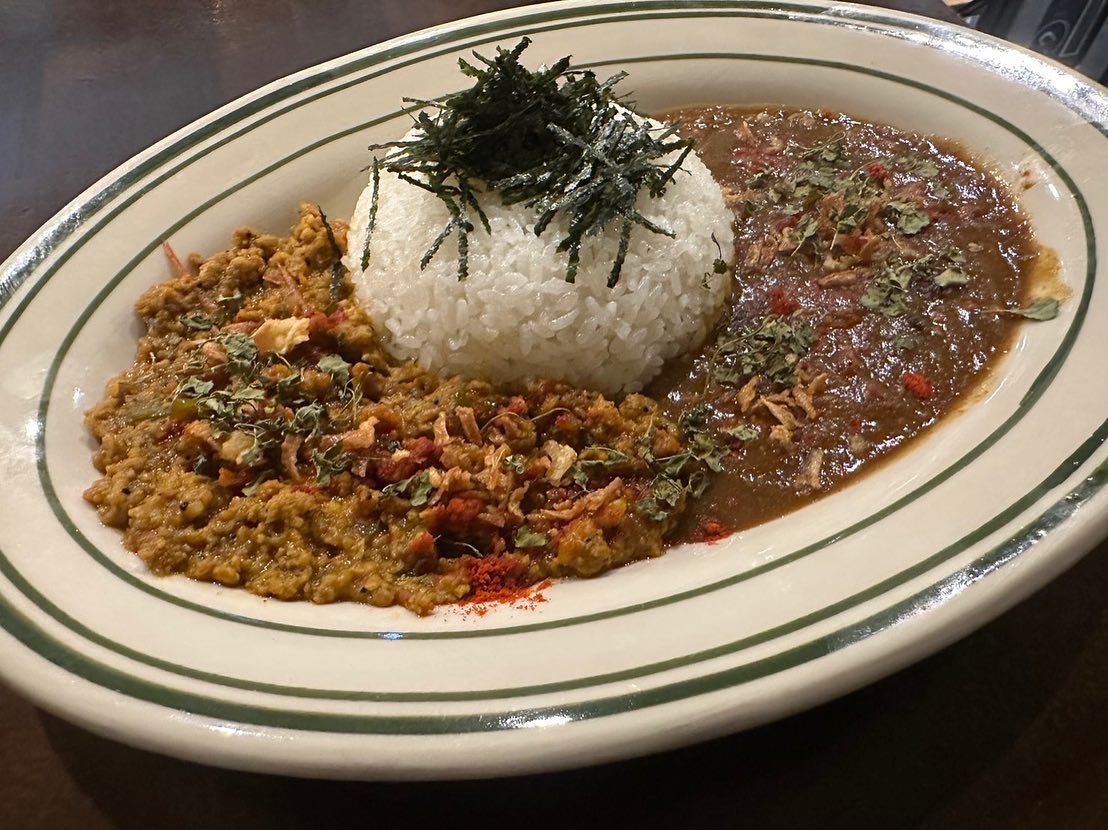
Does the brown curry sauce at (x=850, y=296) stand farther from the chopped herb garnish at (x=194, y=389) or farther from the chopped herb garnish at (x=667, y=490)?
the chopped herb garnish at (x=194, y=389)

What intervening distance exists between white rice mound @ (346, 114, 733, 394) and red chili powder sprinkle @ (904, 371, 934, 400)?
0.61 metres

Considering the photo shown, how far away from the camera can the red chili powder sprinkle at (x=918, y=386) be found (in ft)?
6.57

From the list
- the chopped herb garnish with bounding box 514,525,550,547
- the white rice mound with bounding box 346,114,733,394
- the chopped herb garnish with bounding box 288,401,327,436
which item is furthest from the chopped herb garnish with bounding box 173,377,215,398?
the chopped herb garnish with bounding box 514,525,550,547

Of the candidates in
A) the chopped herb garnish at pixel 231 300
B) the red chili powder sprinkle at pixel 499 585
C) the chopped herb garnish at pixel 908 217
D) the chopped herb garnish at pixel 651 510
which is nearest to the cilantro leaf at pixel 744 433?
the chopped herb garnish at pixel 651 510

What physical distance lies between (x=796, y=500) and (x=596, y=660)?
72 cm

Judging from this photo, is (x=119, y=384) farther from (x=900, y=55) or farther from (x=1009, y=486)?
(x=900, y=55)

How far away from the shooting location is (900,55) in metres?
2.75

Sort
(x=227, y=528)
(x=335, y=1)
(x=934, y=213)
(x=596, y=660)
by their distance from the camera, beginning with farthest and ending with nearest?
(x=335, y=1), (x=934, y=213), (x=227, y=528), (x=596, y=660)

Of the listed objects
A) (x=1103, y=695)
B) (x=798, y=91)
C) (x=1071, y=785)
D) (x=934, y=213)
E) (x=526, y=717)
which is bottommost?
(x=526, y=717)

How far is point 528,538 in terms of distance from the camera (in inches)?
74.0

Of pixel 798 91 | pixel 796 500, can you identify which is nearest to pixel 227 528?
pixel 796 500

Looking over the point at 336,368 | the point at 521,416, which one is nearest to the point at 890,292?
the point at 521,416

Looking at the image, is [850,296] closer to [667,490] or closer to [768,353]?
[768,353]

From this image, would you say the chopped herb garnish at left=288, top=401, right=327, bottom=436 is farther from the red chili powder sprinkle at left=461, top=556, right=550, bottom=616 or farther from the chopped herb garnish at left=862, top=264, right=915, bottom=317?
the chopped herb garnish at left=862, top=264, right=915, bottom=317
